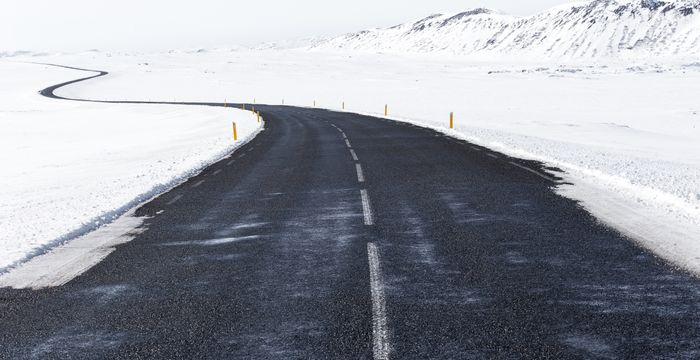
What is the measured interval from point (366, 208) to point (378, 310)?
482cm

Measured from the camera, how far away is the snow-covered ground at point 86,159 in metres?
10.3

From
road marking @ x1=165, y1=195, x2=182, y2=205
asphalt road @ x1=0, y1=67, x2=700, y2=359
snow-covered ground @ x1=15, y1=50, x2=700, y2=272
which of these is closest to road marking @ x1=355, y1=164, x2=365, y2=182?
asphalt road @ x1=0, y1=67, x2=700, y2=359

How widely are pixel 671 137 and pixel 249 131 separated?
74.6ft

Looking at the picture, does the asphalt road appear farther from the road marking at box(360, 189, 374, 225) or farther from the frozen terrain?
the frozen terrain

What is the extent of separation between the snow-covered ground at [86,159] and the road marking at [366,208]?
450 cm

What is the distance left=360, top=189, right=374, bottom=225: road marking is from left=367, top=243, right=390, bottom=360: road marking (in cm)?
185

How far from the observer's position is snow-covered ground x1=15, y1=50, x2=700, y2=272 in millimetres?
10070

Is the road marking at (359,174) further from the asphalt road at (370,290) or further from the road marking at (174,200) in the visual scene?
the road marking at (174,200)

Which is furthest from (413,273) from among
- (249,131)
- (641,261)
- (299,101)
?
(299,101)

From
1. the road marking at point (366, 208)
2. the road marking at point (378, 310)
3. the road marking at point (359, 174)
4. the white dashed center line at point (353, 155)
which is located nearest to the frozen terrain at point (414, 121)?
the road marking at point (378, 310)

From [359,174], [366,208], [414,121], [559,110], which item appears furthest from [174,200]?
[559,110]

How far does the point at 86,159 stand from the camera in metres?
25.5

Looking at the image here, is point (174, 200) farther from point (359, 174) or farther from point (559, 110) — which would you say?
point (559, 110)

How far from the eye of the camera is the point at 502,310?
5.36 metres
